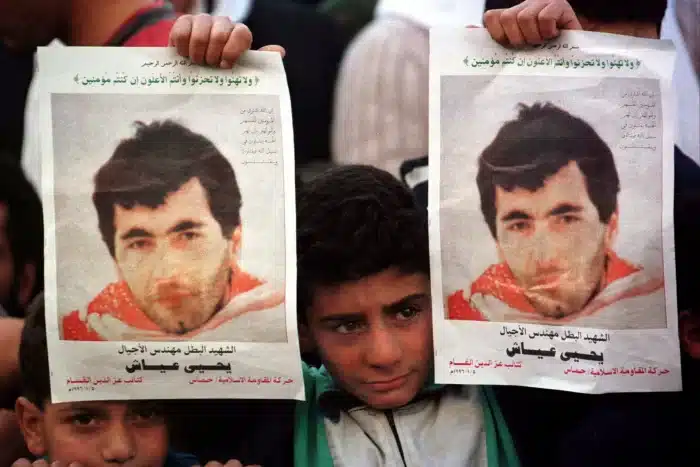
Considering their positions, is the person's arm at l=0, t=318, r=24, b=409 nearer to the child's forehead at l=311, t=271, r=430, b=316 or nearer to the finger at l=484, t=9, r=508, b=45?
the child's forehead at l=311, t=271, r=430, b=316

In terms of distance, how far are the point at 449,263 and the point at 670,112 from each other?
0.23 metres

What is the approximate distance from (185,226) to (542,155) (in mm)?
314

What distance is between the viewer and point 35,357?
0.65m

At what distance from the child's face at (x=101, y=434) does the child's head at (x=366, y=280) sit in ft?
0.52

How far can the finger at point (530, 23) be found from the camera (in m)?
0.63

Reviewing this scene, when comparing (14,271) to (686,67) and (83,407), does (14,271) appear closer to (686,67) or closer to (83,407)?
(83,407)

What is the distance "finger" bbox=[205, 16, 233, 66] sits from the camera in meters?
0.63

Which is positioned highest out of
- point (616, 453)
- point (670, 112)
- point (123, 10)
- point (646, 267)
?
point (123, 10)

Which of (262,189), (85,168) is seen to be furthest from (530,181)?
(85,168)

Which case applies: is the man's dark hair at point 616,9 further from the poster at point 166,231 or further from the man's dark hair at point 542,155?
the poster at point 166,231

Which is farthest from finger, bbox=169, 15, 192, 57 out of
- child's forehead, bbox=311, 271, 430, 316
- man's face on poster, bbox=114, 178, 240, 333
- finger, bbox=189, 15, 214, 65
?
child's forehead, bbox=311, 271, 430, 316

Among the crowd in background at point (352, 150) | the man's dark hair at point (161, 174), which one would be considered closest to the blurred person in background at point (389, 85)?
the crowd in background at point (352, 150)

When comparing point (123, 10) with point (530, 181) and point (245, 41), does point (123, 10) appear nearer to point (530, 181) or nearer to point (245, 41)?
point (245, 41)

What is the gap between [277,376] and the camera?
64cm
